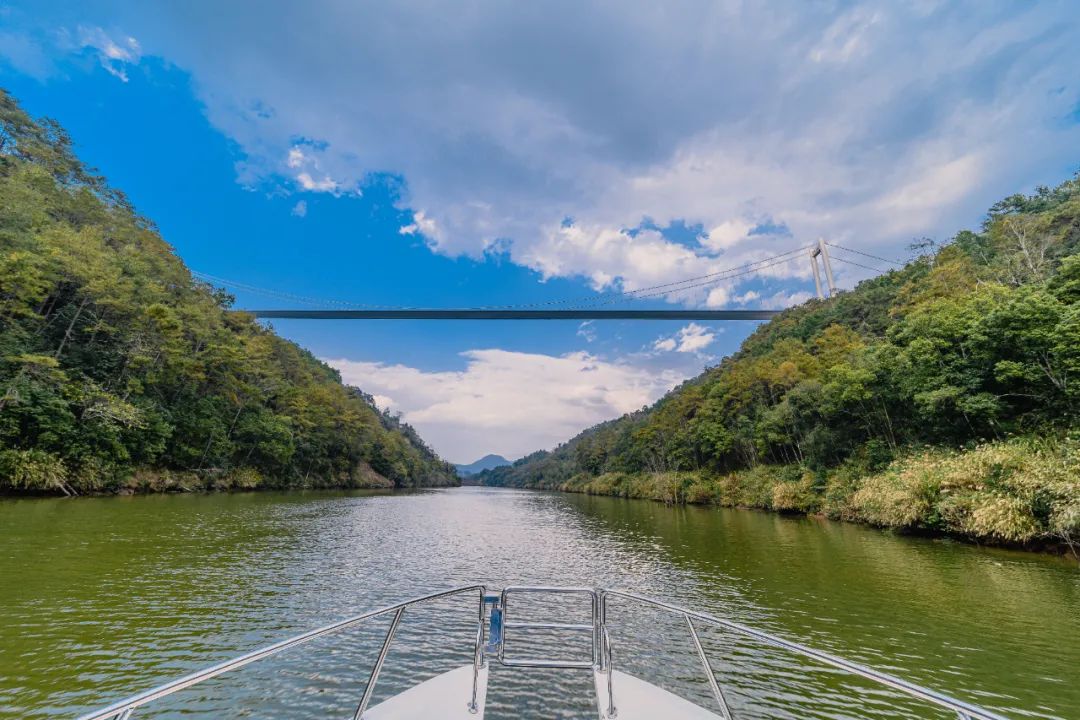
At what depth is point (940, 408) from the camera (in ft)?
55.4

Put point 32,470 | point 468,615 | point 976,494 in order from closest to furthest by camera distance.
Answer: point 468,615
point 976,494
point 32,470

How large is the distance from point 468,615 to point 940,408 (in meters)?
18.4

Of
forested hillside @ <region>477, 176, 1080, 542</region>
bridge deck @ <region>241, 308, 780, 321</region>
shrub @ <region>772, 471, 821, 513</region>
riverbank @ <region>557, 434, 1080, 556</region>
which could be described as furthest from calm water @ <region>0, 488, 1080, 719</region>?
bridge deck @ <region>241, 308, 780, 321</region>

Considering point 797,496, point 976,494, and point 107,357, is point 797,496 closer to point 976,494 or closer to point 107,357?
point 976,494

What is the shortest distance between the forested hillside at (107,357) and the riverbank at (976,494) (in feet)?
111

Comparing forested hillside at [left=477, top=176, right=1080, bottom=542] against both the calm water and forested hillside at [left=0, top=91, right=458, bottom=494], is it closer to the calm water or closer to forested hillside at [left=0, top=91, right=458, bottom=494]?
the calm water

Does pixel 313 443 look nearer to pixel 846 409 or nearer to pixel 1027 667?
pixel 846 409

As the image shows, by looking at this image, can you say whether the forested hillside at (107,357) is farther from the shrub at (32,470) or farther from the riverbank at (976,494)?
the riverbank at (976,494)

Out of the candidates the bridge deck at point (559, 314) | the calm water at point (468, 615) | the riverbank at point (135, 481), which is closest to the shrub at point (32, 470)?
the riverbank at point (135, 481)

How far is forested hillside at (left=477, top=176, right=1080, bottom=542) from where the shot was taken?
12.9m

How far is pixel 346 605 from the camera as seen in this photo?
7812 millimetres

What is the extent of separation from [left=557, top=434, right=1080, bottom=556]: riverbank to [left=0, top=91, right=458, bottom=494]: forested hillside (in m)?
33.7

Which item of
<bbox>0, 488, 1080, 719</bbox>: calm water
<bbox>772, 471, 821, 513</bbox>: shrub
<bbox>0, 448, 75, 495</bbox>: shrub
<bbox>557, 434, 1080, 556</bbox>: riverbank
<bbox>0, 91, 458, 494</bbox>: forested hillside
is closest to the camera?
<bbox>0, 488, 1080, 719</bbox>: calm water

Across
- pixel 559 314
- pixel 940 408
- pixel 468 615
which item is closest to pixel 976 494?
pixel 940 408
